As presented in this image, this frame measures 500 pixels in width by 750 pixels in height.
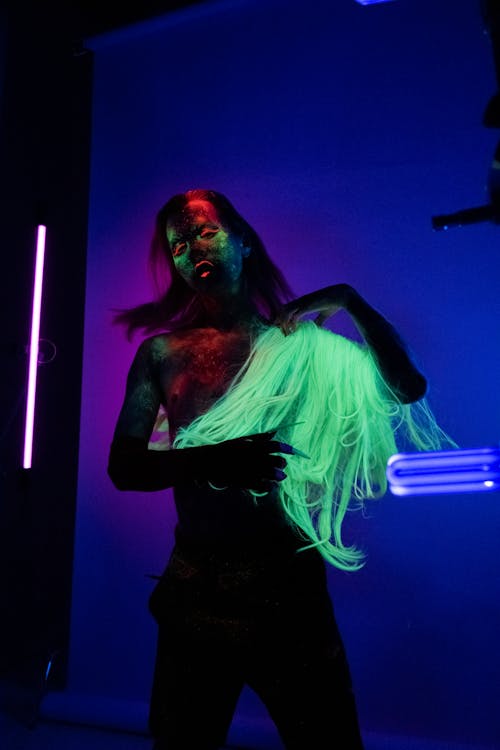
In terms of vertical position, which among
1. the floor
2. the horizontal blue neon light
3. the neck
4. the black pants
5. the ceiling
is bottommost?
the floor

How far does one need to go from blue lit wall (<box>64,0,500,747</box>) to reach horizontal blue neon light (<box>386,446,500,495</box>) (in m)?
0.77

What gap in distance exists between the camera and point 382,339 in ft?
5.36

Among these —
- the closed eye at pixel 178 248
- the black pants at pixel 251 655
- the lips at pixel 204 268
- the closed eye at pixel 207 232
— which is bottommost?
the black pants at pixel 251 655

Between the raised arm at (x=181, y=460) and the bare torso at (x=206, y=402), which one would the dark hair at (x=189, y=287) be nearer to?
the bare torso at (x=206, y=402)

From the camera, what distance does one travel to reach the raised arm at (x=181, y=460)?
1393 mm

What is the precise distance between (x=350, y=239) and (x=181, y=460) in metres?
1.12

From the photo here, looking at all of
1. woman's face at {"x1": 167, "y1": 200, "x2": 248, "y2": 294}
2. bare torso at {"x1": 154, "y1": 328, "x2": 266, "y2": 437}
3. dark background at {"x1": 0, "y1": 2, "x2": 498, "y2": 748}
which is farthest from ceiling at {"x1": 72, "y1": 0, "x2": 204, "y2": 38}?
bare torso at {"x1": 154, "y1": 328, "x2": 266, "y2": 437}

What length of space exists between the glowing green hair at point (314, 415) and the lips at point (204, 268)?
0.22 m

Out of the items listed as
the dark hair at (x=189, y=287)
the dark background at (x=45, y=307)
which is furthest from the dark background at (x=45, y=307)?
the dark hair at (x=189, y=287)

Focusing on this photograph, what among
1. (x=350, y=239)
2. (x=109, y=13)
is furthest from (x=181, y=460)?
(x=109, y=13)

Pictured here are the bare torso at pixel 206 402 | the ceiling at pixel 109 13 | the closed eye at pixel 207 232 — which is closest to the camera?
the bare torso at pixel 206 402

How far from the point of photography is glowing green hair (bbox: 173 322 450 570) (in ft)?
5.36

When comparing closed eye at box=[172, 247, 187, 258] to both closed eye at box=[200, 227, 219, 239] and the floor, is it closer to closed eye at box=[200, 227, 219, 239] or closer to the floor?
closed eye at box=[200, 227, 219, 239]

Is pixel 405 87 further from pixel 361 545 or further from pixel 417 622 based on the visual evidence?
pixel 417 622
